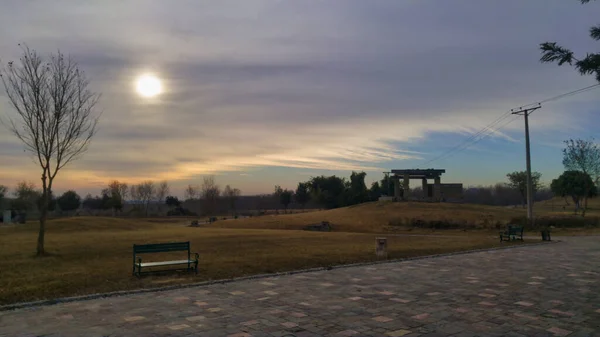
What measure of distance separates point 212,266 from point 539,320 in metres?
8.92

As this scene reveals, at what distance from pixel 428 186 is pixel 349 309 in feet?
207

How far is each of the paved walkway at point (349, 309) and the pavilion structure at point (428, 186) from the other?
173 feet

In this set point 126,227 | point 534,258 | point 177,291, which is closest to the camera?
point 177,291

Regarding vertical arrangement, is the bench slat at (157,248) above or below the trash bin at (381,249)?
above

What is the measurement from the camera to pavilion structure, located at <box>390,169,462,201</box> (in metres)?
63.4

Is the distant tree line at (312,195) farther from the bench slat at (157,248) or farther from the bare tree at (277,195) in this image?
the bench slat at (157,248)

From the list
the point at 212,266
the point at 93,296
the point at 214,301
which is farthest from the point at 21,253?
the point at 214,301

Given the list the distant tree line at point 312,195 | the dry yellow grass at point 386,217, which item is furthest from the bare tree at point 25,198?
the dry yellow grass at point 386,217

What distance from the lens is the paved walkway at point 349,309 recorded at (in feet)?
20.8

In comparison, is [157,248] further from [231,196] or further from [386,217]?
[231,196]

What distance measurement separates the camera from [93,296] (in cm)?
884

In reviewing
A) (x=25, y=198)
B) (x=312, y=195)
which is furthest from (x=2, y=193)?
(x=312, y=195)

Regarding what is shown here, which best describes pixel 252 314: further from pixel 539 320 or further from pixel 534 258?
pixel 534 258

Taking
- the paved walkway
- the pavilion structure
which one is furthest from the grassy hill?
the paved walkway
